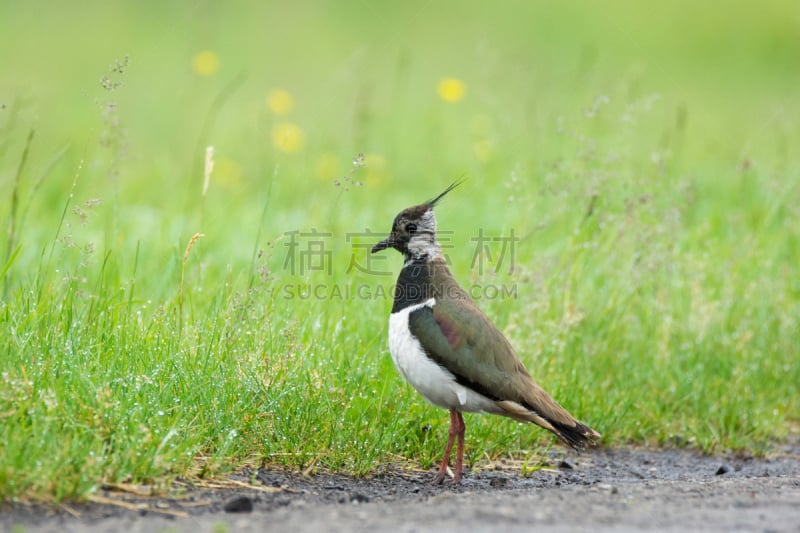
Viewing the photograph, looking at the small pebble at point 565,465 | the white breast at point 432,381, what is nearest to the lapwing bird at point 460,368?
the white breast at point 432,381

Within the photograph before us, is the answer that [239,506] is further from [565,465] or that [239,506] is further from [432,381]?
[565,465]

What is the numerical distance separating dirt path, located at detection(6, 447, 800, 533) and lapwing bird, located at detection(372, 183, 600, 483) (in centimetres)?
32

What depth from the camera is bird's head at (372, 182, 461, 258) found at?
5355mm

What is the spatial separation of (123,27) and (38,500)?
49.0 feet

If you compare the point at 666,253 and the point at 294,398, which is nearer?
the point at 294,398

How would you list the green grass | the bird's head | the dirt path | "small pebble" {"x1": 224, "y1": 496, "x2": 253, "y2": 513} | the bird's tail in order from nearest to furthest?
the dirt path < "small pebble" {"x1": 224, "y1": 496, "x2": 253, "y2": 513} < the green grass < the bird's tail < the bird's head

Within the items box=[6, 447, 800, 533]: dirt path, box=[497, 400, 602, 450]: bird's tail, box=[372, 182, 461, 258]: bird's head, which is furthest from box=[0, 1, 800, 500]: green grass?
box=[497, 400, 602, 450]: bird's tail

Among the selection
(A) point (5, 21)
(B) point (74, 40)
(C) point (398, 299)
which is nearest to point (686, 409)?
(C) point (398, 299)

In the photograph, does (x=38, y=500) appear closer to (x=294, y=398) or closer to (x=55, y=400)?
(x=55, y=400)

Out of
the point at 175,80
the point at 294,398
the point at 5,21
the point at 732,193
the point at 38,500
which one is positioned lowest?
the point at 38,500

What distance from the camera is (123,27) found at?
17.2m

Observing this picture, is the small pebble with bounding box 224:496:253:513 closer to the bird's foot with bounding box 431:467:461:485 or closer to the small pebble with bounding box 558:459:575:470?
the bird's foot with bounding box 431:467:461:485

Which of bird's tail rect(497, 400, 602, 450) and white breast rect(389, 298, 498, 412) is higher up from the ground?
white breast rect(389, 298, 498, 412)

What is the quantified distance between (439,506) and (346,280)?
292cm
